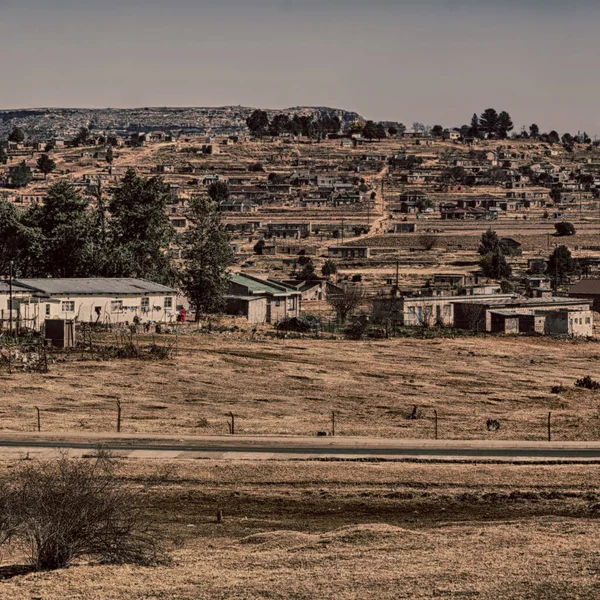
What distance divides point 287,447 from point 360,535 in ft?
34.4

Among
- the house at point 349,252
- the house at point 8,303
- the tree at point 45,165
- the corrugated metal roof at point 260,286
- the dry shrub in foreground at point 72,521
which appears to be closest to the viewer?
the dry shrub in foreground at point 72,521

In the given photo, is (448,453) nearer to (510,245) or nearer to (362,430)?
(362,430)

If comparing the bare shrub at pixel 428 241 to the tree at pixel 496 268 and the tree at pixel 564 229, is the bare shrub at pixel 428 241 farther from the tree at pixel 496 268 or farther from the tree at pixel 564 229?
the tree at pixel 496 268

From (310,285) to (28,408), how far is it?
4669 centimetres

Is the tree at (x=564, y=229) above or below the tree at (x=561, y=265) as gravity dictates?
above

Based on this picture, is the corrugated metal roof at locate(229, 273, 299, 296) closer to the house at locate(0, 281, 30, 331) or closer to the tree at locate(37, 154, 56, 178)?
the house at locate(0, 281, 30, 331)

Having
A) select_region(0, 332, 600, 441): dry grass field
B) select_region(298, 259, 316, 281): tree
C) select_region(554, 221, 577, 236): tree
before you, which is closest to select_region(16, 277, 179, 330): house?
select_region(0, 332, 600, 441): dry grass field

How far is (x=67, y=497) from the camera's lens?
2270cm

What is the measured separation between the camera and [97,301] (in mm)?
63750

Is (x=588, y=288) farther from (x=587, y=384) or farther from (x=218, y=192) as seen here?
(x=218, y=192)

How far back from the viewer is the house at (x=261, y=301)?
73938mm

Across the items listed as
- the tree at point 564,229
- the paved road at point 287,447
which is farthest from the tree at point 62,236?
the tree at point 564,229

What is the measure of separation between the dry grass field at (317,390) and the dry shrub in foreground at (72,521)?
645 inches

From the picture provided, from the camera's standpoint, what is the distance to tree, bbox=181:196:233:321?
7062 cm
